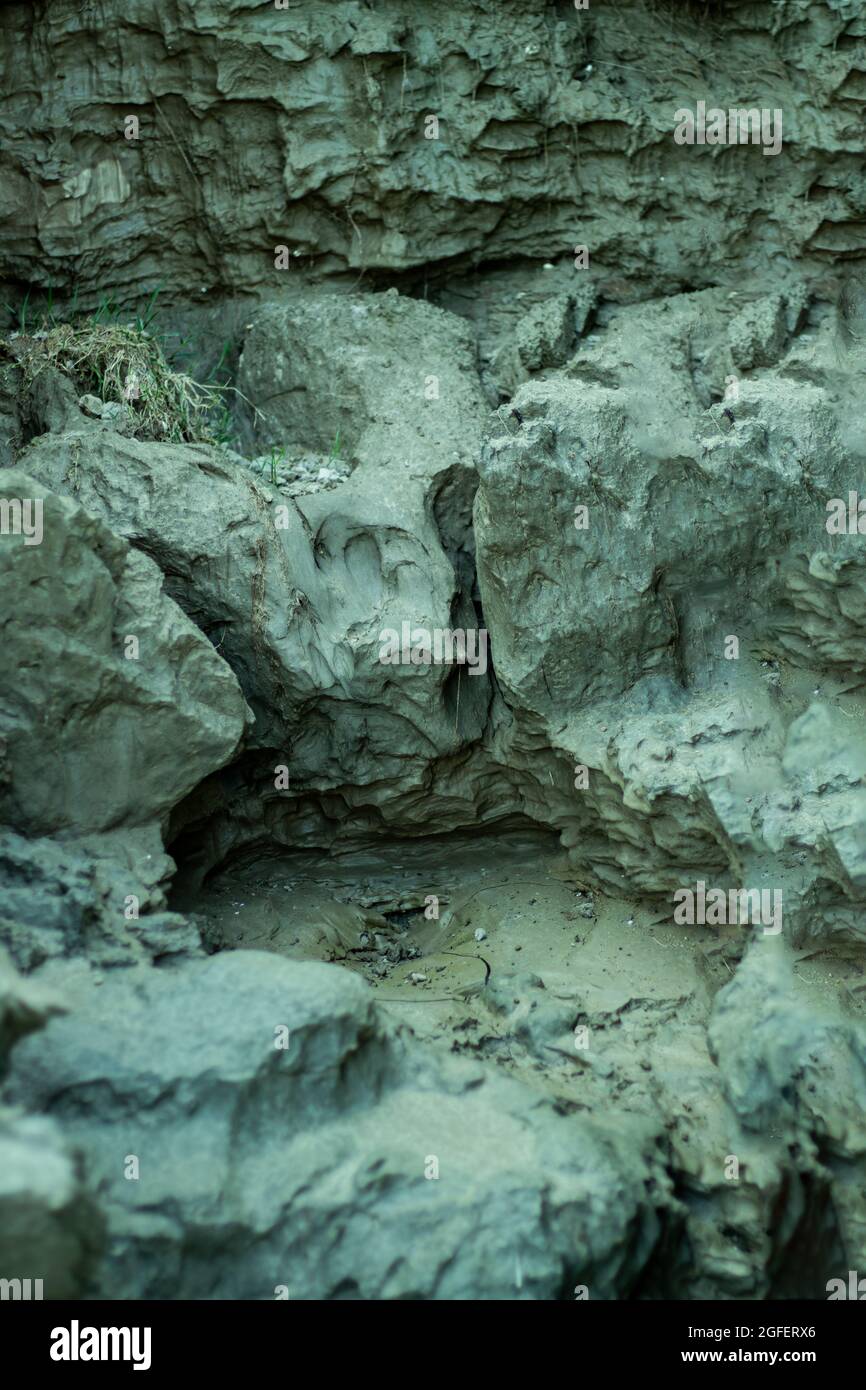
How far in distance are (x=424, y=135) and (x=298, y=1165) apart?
440 centimetres

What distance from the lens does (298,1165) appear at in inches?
131

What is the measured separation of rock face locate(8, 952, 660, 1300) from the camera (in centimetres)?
321

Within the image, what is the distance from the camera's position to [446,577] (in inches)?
201

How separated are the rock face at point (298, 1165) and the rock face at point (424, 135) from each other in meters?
3.80

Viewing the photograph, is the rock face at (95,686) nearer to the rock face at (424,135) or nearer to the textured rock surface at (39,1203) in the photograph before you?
the textured rock surface at (39,1203)

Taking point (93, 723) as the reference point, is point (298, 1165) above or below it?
below

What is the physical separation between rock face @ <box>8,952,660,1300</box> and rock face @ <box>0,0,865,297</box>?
3.80m

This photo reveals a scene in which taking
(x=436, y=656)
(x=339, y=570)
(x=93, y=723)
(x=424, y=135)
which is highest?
(x=424, y=135)

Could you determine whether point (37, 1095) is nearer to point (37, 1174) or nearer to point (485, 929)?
point (37, 1174)

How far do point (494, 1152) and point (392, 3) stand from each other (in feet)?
15.3

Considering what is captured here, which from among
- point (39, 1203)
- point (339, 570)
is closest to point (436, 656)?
point (339, 570)

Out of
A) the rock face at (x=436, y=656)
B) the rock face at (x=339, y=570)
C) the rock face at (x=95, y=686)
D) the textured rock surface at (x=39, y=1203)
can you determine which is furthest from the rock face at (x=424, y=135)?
the textured rock surface at (x=39, y=1203)

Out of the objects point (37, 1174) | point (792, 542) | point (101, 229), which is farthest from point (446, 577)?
point (37, 1174)

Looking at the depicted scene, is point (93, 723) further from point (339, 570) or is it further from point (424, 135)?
point (424, 135)
